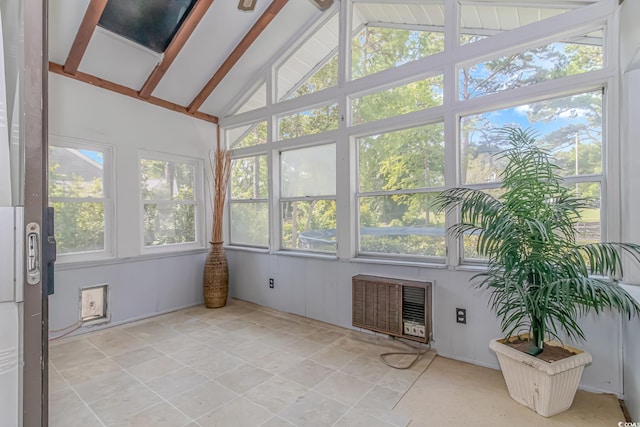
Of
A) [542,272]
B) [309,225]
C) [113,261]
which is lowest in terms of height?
[113,261]

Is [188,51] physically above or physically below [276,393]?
above

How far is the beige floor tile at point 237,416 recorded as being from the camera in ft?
5.91

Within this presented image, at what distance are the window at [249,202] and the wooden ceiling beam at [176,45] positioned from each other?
138 centimetres

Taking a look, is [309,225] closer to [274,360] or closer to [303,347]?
[303,347]

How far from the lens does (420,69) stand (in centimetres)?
284

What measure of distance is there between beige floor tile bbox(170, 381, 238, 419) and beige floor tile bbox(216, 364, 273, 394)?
5cm

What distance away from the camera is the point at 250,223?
4.32 metres

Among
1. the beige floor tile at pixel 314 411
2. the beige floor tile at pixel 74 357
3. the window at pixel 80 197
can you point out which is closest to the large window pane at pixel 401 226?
the beige floor tile at pixel 314 411

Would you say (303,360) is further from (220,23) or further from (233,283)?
(220,23)

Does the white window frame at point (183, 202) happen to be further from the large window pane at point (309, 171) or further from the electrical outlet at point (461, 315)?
the electrical outlet at point (461, 315)

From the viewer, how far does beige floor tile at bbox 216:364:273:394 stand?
219 cm

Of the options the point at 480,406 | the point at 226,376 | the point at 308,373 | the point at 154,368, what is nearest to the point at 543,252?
the point at 480,406

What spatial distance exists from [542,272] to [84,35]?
4.03m

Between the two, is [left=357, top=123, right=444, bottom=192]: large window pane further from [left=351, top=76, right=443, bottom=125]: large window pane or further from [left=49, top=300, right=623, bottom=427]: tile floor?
[left=49, top=300, right=623, bottom=427]: tile floor
